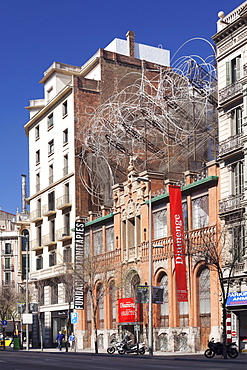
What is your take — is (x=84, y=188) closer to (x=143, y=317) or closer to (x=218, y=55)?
(x=143, y=317)

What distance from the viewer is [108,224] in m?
62.8

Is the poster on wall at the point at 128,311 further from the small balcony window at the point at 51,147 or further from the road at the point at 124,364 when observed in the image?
the small balcony window at the point at 51,147

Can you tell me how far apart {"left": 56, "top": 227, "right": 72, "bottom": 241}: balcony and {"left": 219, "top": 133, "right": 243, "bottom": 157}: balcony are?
26.9 metres

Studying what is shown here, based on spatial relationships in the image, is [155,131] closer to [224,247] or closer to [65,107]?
[65,107]

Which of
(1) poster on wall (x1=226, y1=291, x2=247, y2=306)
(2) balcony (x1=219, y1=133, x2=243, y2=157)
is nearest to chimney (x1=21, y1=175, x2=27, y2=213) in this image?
(2) balcony (x1=219, y1=133, x2=243, y2=157)

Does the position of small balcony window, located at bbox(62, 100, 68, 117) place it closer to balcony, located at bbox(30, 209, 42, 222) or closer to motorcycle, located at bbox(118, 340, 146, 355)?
balcony, located at bbox(30, 209, 42, 222)

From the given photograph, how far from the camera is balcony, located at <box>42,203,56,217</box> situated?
243 feet

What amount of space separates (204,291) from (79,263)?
1690 centimetres

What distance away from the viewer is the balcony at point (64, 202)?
229 ft

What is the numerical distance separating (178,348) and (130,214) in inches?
509

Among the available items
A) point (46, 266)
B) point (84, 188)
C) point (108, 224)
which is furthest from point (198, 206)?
point (46, 266)

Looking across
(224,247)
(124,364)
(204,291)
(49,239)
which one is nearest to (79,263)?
(49,239)

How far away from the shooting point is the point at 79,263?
61.8 m

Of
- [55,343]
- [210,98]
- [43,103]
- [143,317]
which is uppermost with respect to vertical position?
[43,103]
